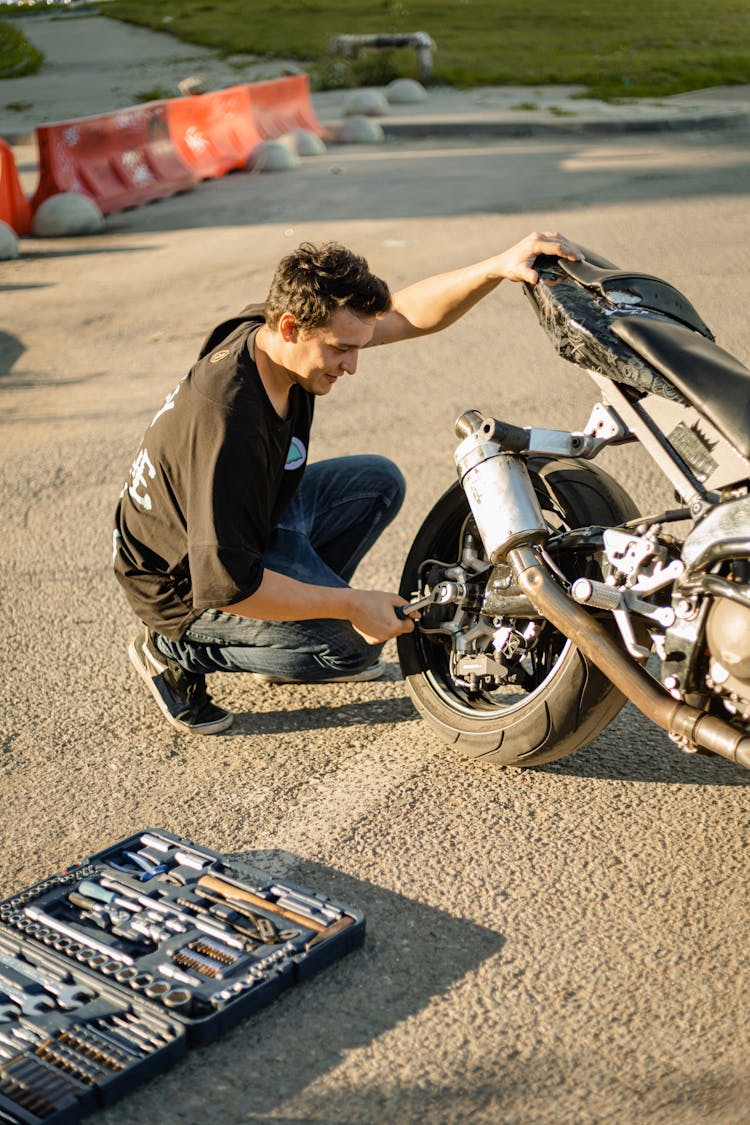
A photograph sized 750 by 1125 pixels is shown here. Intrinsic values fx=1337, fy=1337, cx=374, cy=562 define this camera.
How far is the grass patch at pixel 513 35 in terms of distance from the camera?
19219 mm

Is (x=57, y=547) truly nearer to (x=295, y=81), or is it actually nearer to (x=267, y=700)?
(x=267, y=700)

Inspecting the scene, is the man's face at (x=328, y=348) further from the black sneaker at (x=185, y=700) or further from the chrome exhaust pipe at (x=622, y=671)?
the black sneaker at (x=185, y=700)

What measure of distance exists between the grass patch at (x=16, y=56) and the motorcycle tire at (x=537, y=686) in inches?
803

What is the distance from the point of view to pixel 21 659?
4.21 m

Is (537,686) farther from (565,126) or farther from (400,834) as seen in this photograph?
(565,126)

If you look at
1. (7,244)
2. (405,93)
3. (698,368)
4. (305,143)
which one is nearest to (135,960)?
(698,368)

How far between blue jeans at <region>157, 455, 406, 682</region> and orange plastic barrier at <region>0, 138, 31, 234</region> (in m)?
6.89

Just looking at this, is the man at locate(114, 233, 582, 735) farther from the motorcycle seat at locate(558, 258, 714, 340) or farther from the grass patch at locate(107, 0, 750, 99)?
the grass patch at locate(107, 0, 750, 99)

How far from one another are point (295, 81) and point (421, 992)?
1390 centimetres

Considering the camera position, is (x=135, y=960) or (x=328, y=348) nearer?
(x=135, y=960)

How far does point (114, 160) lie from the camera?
37.9 feet

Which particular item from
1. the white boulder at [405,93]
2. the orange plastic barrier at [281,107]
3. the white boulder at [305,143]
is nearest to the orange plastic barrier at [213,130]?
the orange plastic barrier at [281,107]

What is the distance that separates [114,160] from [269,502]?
9094mm

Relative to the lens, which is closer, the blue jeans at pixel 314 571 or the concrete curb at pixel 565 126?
the blue jeans at pixel 314 571
